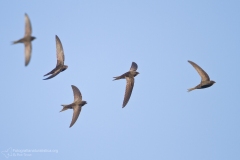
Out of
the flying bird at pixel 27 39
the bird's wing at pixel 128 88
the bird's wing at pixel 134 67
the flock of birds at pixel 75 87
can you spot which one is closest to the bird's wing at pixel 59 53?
the flock of birds at pixel 75 87

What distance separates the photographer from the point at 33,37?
58.2 ft

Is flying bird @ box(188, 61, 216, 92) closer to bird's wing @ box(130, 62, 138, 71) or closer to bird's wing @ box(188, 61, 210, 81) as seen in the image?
bird's wing @ box(188, 61, 210, 81)

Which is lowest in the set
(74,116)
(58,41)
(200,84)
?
(74,116)

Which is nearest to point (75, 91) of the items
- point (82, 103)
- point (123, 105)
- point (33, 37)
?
point (82, 103)

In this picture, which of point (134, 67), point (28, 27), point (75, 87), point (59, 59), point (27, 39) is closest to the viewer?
point (28, 27)

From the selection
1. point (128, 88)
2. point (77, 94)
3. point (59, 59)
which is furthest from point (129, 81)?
point (59, 59)

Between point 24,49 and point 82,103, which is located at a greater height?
point 24,49

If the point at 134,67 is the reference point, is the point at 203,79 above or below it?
below

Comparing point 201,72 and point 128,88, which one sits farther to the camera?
point 128,88

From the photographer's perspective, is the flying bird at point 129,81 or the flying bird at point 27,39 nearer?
the flying bird at point 27,39

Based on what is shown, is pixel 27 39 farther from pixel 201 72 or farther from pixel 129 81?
pixel 201 72

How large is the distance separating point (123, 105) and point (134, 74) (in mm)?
1456

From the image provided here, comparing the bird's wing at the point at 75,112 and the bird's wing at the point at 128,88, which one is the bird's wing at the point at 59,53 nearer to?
the bird's wing at the point at 75,112

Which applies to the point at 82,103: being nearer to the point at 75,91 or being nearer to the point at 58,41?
the point at 75,91
